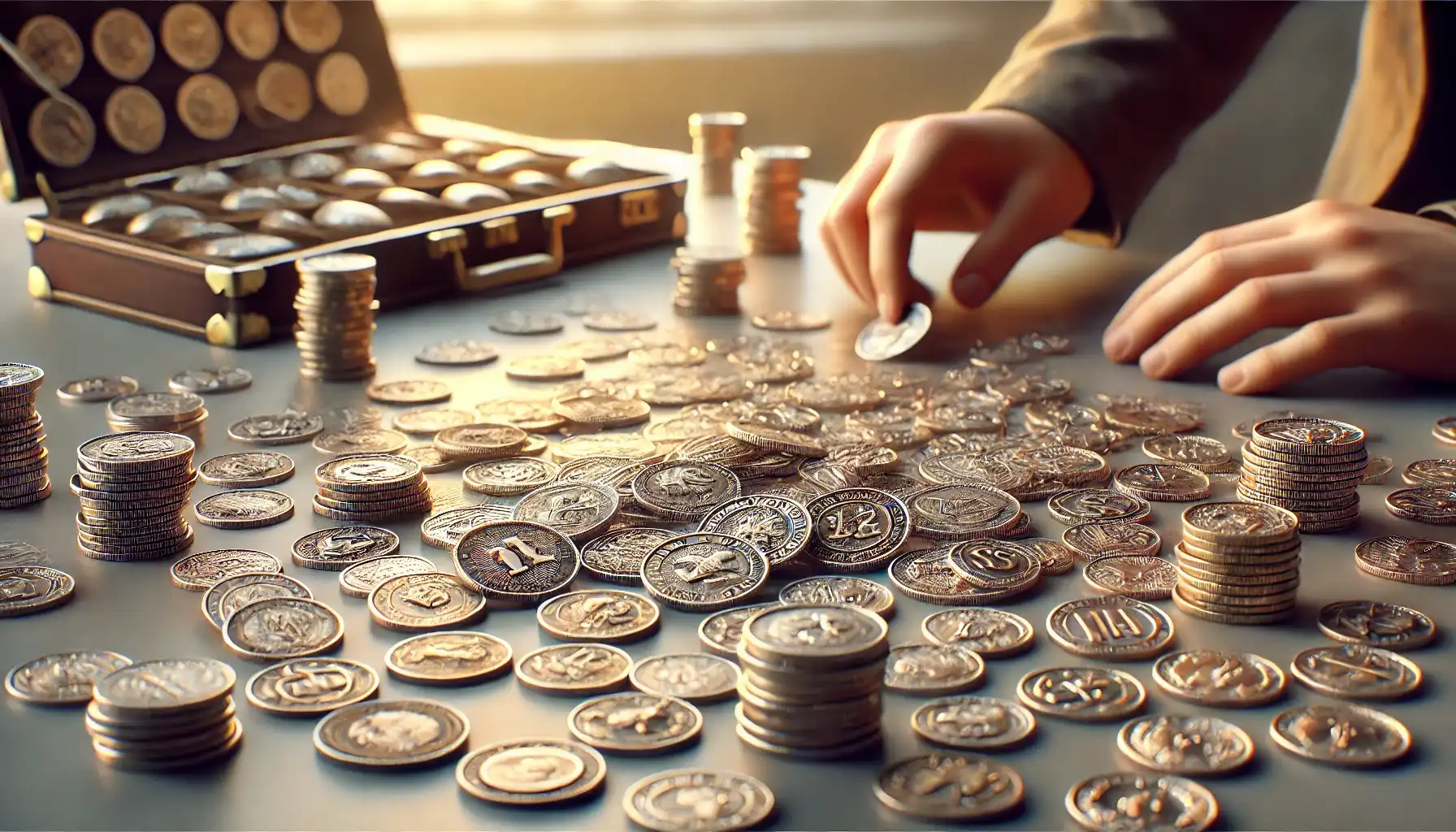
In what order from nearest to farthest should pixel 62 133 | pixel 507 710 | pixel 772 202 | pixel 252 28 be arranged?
1. pixel 507 710
2. pixel 62 133
3. pixel 772 202
4. pixel 252 28

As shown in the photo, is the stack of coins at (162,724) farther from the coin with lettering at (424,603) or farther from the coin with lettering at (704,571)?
the coin with lettering at (704,571)

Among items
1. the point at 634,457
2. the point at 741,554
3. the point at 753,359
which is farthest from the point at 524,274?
the point at 741,554

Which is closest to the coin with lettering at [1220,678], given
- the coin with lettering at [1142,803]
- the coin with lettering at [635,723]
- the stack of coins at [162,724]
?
the coin with lettering at [1142,803]

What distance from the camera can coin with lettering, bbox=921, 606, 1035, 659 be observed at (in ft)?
3.41

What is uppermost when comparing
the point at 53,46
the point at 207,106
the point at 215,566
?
the point at 53,46

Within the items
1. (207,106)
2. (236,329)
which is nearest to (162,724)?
(236,329)

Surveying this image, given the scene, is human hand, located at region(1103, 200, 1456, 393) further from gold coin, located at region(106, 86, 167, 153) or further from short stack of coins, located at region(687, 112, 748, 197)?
gold coin, located at region(106, 86, 167, 153)

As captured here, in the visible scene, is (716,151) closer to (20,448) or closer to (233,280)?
(233,280)

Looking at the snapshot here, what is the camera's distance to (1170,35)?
2205 mm

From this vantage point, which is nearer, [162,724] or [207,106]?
[162,724]

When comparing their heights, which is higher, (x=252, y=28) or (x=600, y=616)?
(x=252, y=28)

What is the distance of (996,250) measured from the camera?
205cm

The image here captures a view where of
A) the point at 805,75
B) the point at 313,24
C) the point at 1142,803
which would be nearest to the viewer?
the point at 1142,803

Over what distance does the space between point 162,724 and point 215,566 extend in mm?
314
